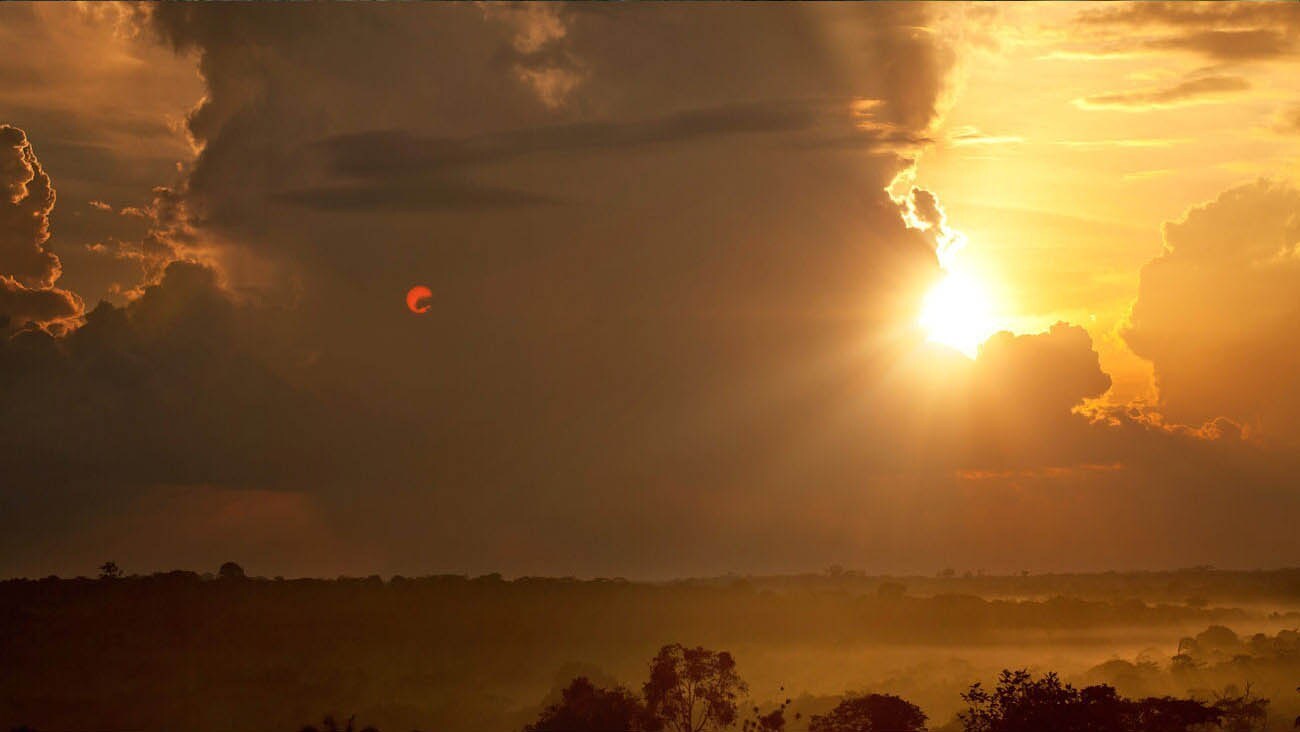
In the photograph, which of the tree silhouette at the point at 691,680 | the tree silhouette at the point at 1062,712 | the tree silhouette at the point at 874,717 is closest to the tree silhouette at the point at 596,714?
the tree silhouette at the point at 691,680

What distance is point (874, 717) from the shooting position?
149750 millimetres

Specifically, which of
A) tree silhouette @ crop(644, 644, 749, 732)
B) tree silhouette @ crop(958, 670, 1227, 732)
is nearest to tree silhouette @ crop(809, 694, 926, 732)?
tree silhouette @ crop(958, 670, 1227, 732)

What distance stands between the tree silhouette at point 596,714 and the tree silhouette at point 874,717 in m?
20.6

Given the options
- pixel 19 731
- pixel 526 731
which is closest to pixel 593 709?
pixel 526 731

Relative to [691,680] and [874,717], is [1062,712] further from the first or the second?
[691,680]

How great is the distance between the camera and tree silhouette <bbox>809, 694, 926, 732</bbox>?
148 meters

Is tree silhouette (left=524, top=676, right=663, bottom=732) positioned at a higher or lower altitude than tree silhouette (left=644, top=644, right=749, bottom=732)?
lower

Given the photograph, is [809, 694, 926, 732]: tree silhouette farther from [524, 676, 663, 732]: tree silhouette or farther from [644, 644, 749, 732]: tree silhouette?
[524, 676, 663, 732]: tree silhouette

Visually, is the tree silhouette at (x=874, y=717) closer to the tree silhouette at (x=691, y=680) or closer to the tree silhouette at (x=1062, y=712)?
the tree silhouette at (x=1062, y=712)

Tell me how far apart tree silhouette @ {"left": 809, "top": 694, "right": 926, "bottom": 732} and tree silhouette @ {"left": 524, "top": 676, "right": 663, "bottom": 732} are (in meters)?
20.6

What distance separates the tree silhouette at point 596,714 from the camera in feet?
507

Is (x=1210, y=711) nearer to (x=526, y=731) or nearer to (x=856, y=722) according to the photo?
(x=856, y=722)

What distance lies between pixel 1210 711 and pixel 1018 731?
4581 centimetres

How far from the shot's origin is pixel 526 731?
172 metres
